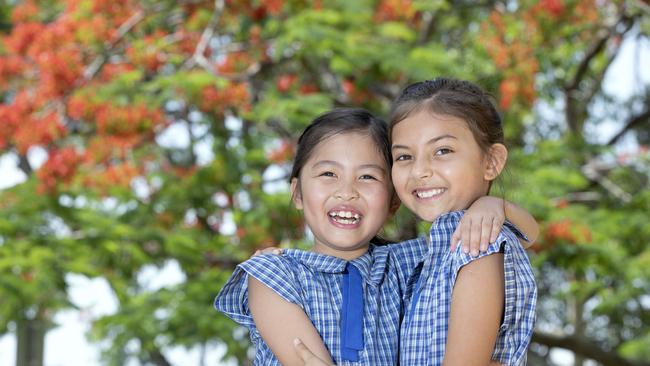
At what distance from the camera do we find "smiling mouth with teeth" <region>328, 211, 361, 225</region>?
2535mm

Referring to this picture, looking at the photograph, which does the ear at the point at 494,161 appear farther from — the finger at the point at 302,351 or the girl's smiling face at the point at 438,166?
the finger at the point at 302,351

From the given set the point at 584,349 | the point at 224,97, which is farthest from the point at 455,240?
the point at 584,349

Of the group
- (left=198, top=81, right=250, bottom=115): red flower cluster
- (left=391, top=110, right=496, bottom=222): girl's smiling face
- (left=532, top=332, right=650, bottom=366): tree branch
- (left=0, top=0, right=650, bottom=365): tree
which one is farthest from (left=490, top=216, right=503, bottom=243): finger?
(left=532, top=332, right=650, bottom=366): tree branch

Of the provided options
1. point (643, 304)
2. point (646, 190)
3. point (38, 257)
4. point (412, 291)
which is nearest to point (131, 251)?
point (38, 257)

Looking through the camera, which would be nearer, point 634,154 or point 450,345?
point 450,345

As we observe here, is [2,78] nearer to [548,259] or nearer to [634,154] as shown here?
[548,259]

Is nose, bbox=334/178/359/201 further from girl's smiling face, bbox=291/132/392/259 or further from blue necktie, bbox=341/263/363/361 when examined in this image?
blue necktie, bbox=341/263/363/361

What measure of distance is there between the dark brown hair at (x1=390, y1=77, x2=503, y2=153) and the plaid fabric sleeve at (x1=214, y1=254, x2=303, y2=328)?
45cm

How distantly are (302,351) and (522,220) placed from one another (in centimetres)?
64

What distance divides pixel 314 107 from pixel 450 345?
18.6ft

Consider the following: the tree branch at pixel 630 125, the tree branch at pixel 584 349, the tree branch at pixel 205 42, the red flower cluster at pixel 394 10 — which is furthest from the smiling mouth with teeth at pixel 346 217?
the tree branch at pixel 630 125

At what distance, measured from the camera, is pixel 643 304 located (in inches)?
448

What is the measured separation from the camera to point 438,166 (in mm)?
2342

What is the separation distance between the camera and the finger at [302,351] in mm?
2270
